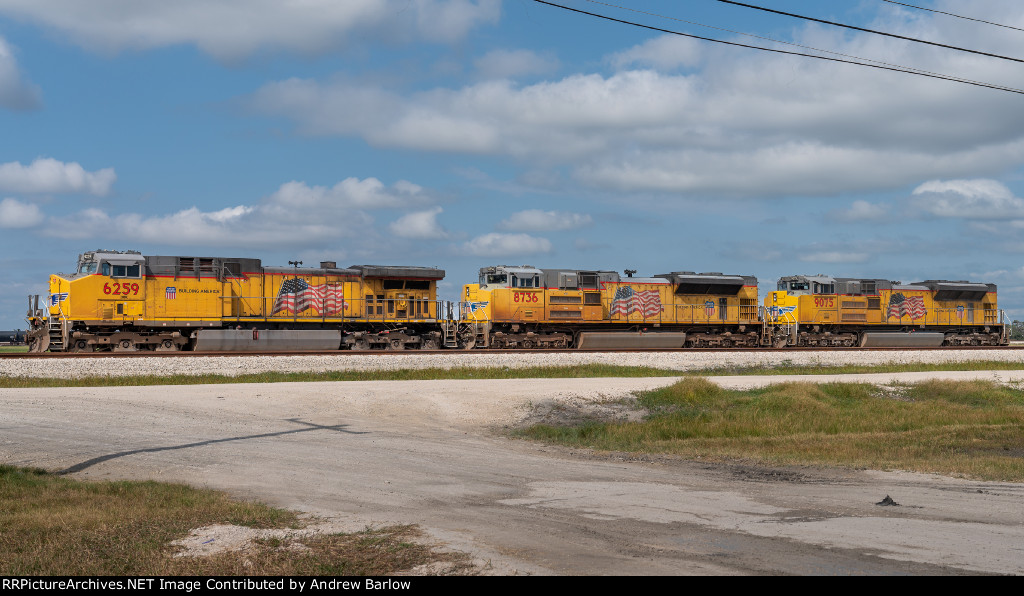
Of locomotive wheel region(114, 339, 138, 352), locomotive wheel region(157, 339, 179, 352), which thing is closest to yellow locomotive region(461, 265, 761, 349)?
locomotive wheel region(157, 339, 179, 352)

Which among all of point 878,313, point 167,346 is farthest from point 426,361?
point 878,313

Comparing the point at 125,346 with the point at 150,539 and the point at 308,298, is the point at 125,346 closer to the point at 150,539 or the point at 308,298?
the point at 308,298

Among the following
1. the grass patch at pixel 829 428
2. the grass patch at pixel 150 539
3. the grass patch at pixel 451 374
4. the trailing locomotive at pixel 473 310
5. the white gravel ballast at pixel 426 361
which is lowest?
the grass patch at pixel 829 428

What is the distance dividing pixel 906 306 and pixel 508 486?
3884cm

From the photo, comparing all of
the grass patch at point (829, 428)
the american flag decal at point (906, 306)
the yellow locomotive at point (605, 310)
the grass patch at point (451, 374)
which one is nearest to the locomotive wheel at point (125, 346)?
the grass patch at point (451, 374)

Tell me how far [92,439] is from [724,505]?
10.6 metres

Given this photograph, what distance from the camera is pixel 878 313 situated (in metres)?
42.3

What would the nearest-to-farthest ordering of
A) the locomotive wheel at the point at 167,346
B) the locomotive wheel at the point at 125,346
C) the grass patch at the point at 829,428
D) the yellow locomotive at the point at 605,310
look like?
1. the grass patch at the point at 829,428
2. the locomotive wheel at the point at 125,346
3. the locomotive wheel at the point at 167,346
4. the yellow locomotive at the point at 605,310

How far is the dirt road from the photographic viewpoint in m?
6.90

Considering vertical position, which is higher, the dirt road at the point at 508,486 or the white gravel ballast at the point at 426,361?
the white gravel ballast at the point at 426,361

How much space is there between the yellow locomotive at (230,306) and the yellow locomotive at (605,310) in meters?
2.73

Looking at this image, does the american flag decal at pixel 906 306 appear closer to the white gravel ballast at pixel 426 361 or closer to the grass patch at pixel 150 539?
the white gravel ballast at pixel 426 361

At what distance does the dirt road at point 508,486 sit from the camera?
6902 millimetres
